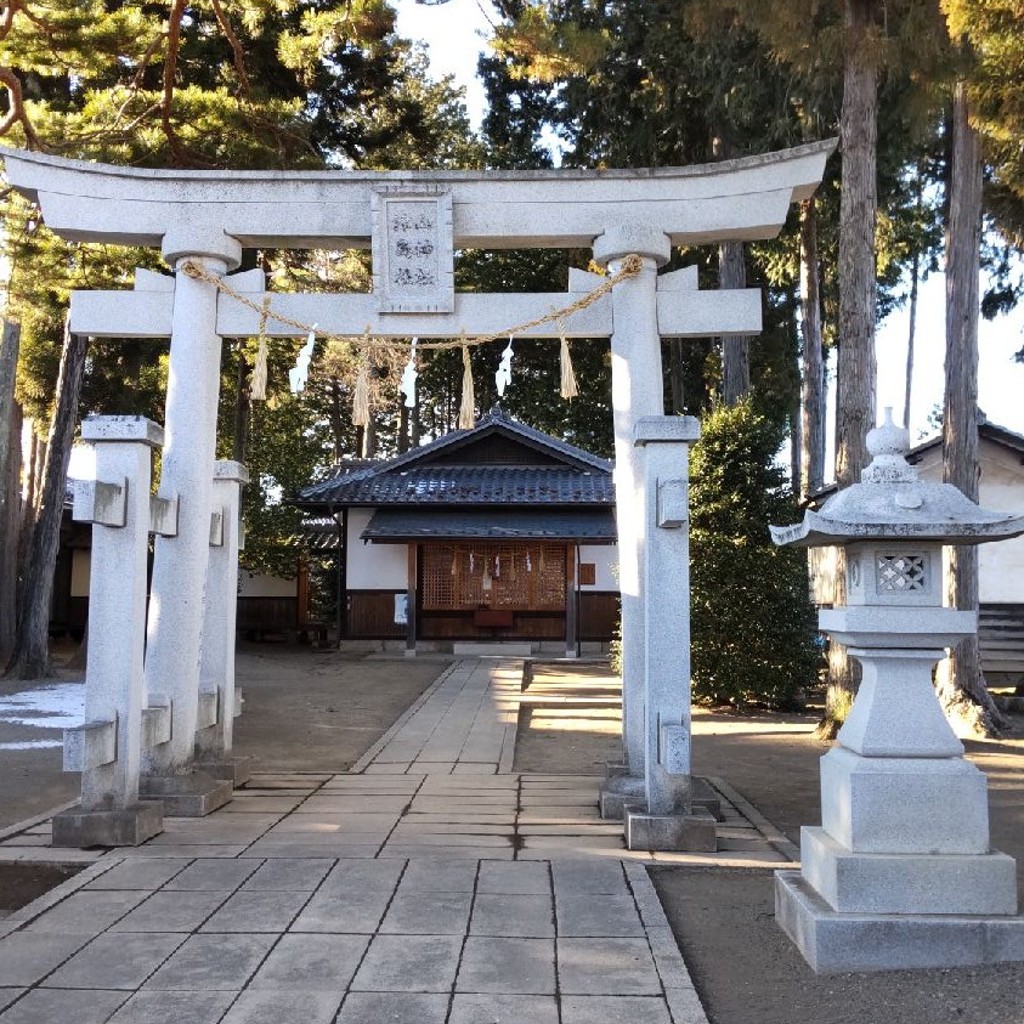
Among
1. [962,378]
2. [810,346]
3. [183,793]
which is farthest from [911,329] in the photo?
[183,793]

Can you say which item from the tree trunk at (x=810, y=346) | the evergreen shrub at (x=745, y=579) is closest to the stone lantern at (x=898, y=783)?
the evergreen shrub at (x=745, y=579)

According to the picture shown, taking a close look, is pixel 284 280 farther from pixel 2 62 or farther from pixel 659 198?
pixel 659 198

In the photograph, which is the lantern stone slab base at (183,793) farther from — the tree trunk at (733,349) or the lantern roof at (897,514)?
the tree trunk at (733,349)

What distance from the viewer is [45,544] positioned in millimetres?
15406

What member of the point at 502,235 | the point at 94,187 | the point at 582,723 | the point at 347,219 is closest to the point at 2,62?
the point at 94,187

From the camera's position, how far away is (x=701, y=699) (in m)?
12.8

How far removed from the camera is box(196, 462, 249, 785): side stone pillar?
7033mm

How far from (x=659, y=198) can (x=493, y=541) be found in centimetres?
1421

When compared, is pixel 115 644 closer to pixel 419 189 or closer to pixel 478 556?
pixel 419 189

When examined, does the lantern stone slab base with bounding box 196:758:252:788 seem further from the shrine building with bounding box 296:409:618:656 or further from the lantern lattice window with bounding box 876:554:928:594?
the shrine building with bounding box 296:409:618:656

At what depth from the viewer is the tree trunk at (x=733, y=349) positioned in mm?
15891

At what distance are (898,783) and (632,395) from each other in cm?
341

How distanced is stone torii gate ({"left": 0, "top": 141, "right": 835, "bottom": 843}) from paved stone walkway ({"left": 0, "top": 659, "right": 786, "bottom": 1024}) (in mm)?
1107

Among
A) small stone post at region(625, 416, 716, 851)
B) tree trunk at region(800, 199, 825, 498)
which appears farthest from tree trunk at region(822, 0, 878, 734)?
tree trunk at region(800, 199, 825, 498)
